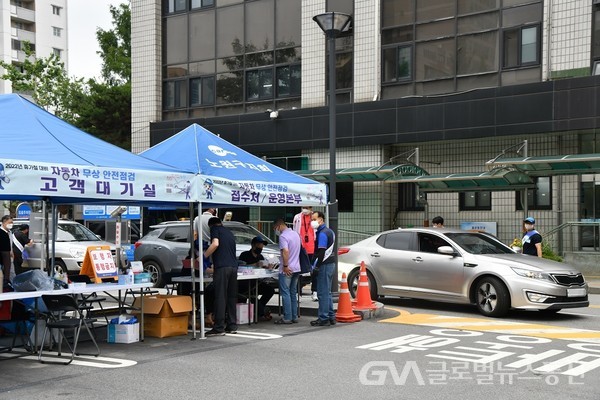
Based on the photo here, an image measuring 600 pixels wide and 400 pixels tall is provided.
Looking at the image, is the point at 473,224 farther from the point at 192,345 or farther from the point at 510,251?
the point at 192,345

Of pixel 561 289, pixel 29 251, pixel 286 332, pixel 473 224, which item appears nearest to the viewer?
pixel 286 332

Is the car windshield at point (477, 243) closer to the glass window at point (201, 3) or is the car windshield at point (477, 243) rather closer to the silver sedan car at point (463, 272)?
the silver sedan car at point (463, 272)

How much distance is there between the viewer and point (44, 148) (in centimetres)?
921

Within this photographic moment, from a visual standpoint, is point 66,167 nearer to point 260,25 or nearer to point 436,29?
point 436,29

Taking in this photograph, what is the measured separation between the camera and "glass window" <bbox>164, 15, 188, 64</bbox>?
28766 mm

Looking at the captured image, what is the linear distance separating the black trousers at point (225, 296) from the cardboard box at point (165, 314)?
1.48 ft

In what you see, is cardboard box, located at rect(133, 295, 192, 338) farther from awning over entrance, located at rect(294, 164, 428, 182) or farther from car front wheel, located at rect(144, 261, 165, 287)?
awning over entrance, located at rect(294, 164, 428, 182)

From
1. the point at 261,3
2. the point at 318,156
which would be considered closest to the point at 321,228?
the point at 318,156

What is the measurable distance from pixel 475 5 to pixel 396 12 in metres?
2.72

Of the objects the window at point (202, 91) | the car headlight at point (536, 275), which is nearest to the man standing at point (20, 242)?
the car headlight at point (536, 275)

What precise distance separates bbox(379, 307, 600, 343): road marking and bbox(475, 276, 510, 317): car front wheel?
1.02ft

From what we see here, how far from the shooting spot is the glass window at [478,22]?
2175 cm

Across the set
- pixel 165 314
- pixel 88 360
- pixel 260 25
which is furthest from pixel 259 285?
pixel 260 25

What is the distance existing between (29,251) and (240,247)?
4.71m
